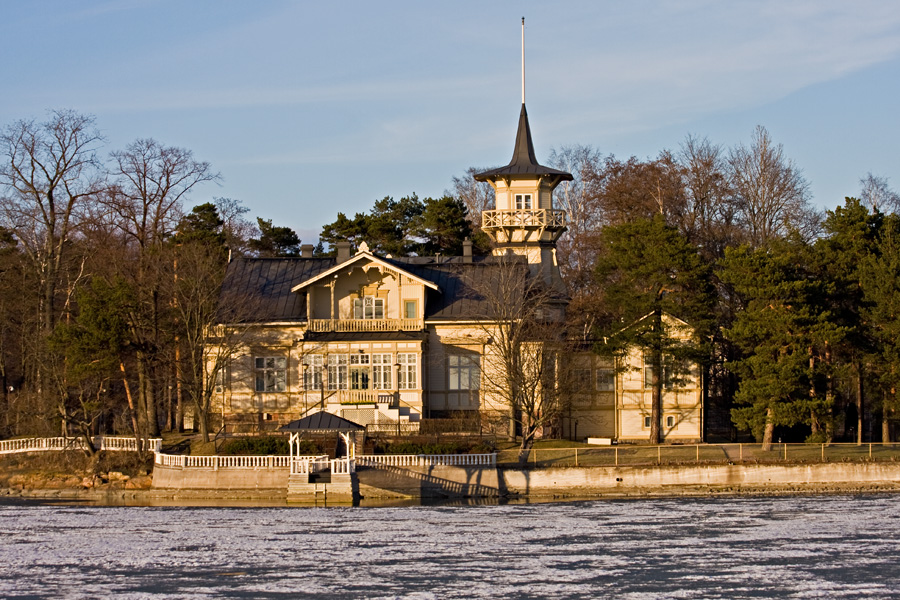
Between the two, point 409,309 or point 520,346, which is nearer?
point 520,346

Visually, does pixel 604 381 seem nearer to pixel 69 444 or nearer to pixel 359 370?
pixel 359 370

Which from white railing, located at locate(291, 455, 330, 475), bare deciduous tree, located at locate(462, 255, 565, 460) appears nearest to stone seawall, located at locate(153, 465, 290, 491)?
white railing, located at locate(291, 455, 330, 475)

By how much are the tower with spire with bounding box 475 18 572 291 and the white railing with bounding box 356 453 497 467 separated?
1502 cm

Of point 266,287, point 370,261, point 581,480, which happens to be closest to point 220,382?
point 266,287

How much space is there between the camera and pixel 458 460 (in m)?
38.4

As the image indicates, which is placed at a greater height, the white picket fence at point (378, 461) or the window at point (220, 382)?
the window at point (220, 382)

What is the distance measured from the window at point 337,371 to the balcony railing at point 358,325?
1.11 meters

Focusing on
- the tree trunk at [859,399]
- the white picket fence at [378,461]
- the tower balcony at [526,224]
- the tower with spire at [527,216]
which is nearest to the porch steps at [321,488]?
the white picket fence at [378,461]

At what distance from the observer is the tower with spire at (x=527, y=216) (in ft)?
172

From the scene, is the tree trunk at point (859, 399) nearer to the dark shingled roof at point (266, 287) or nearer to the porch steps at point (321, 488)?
the porch steps at point (321, 488)

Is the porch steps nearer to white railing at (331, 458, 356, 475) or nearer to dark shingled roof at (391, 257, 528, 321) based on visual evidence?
white railing at (331, 458, 356, 475)

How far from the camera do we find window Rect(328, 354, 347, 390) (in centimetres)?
4675

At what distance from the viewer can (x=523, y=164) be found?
53.9 m

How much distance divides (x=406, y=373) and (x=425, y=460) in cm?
840
